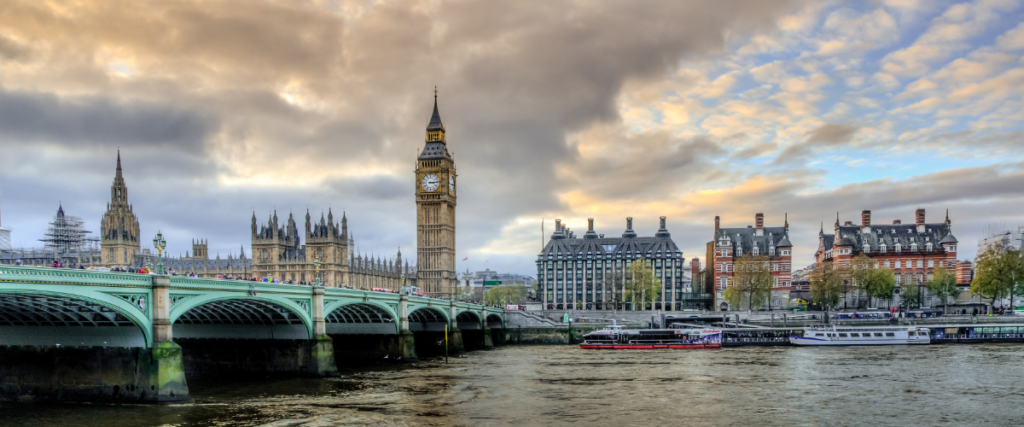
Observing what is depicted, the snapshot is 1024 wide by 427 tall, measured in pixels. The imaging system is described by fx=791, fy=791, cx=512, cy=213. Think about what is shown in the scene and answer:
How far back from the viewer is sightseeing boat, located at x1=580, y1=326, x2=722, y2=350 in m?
85.2

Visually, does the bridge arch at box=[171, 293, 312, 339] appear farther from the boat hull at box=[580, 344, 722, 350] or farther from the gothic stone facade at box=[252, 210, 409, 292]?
the gothic stone facade at box=[252, 210, 409, 292]

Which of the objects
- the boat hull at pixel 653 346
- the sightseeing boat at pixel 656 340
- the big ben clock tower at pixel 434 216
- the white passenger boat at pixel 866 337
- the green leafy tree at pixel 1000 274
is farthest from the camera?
the big ben clock tower at pixel 434 216

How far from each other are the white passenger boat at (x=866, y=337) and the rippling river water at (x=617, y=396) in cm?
1702

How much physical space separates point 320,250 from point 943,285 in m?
102

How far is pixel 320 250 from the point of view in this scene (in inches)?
5733

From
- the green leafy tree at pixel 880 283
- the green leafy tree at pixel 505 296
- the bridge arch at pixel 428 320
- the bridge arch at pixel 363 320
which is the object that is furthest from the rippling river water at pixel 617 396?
the green leafy tree at pixel 505 296

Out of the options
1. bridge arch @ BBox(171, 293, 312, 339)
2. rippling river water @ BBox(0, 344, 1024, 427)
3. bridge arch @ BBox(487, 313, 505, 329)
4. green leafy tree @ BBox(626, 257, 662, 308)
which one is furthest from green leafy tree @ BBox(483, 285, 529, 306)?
bridge arch @ BBox(171, 293, 312, 339)

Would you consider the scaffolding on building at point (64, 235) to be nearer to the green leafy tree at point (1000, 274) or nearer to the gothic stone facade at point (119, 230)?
the gothic stone facade at point (119, 230)

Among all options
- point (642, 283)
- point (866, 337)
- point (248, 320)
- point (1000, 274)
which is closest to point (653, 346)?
point (866, 337)

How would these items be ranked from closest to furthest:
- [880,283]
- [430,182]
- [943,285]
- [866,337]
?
[866,337], [943,285], [880,283], [430,182]

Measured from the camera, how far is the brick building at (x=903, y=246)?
122 metres

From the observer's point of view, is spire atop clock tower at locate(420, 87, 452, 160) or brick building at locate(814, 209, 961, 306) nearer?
brick building at locate(814, 209, 961, 306)

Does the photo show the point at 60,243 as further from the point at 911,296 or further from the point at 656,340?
the point at 911,296

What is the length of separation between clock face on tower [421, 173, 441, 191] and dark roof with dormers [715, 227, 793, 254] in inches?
2315
